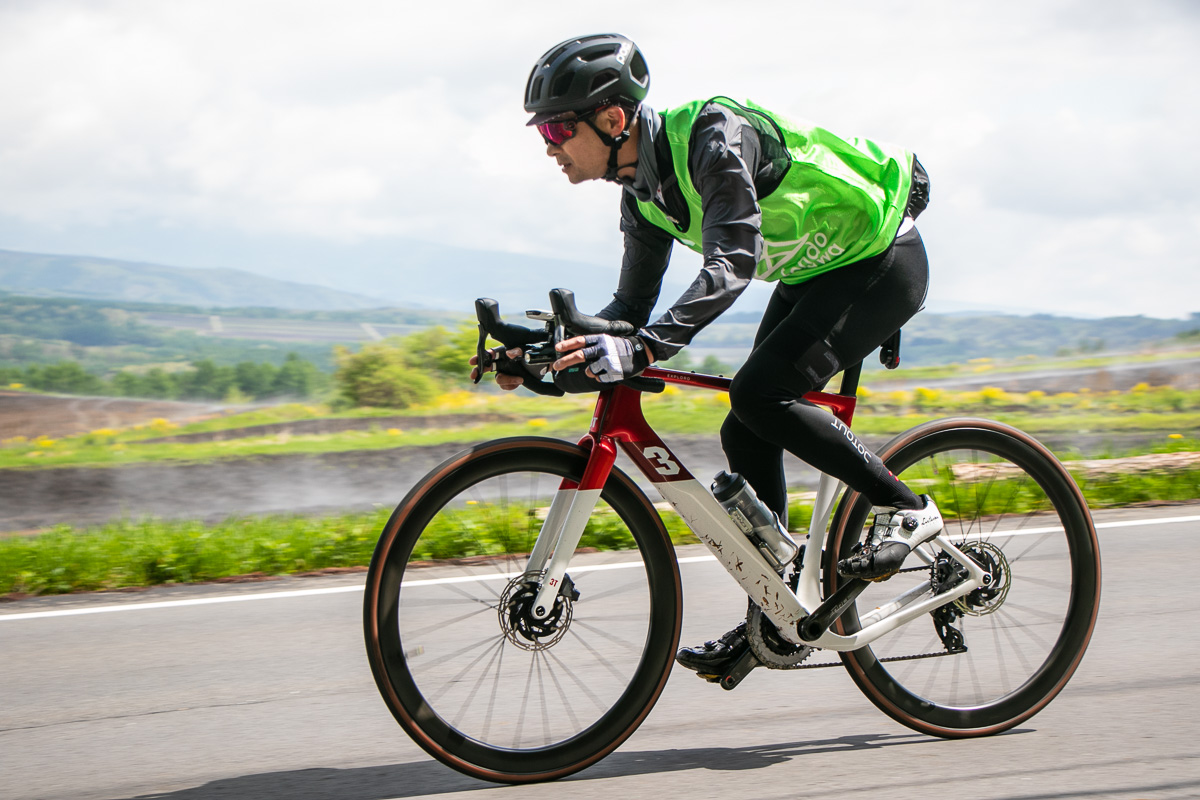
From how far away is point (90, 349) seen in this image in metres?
12.0

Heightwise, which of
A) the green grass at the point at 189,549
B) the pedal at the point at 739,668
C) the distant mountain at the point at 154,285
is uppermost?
the distant mountain at the point at 154,285

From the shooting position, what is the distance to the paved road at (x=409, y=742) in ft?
9.70

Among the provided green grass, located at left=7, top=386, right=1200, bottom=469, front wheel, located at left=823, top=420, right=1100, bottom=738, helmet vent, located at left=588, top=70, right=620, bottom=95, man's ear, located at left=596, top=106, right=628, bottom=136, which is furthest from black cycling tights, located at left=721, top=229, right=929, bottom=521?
green grass, located at left=7, top=386, right=1200, bottom=469

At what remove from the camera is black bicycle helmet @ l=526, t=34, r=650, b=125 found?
2.78 meters

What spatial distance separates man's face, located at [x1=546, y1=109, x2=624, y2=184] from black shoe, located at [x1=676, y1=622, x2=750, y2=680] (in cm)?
137

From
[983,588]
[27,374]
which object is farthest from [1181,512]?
[27,374]

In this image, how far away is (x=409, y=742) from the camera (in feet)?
11.1

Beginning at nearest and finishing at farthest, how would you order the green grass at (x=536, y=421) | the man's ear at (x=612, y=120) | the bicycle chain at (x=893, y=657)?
the man's ear at (x=612, y=120) → the bicycle chain at (x=893, y=657) → the green grass at (x=536, y=421)

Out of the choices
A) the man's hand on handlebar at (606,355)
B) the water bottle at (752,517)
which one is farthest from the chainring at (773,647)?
the man's hand on handlebar at (606,355)

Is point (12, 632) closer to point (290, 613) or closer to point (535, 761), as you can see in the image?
point (290, 613)

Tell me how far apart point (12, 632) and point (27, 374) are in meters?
7.45

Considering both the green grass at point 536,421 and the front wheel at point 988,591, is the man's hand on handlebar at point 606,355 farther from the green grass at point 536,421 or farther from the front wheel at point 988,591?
the green grass at point 536,421

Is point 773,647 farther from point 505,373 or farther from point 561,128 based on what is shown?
point 561,128

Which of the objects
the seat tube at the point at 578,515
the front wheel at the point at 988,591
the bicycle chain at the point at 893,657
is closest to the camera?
the seat tube at the point at 578,515
